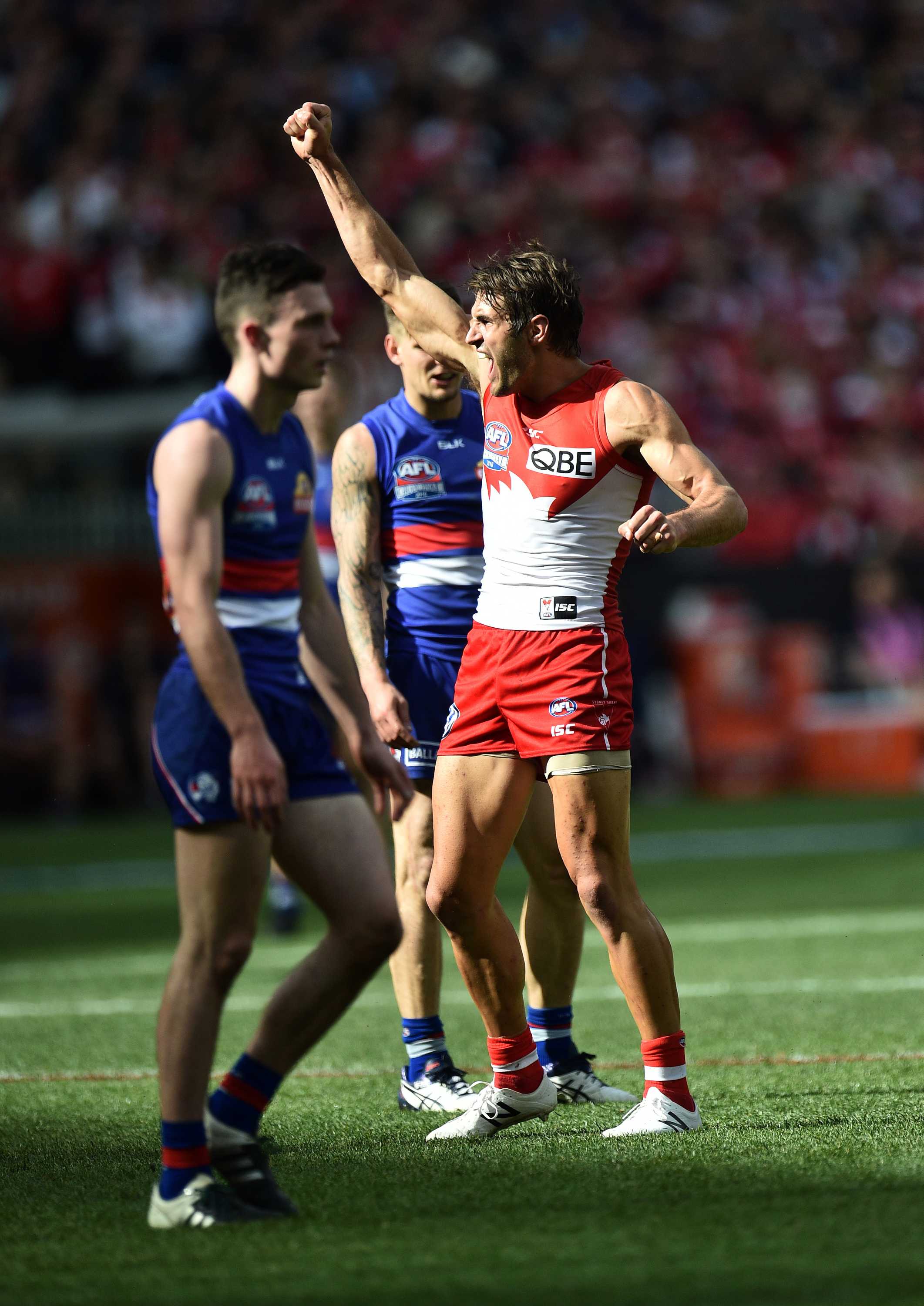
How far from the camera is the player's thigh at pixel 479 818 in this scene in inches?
212

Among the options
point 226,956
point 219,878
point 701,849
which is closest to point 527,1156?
point 226,956

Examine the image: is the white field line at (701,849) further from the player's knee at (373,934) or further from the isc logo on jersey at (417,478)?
the player's knee at (373,934)

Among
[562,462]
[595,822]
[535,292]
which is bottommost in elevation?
[595,822]

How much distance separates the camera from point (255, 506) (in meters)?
4.55

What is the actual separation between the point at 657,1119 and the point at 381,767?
52.6 inches

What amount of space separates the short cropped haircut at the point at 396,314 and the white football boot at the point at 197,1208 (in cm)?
302

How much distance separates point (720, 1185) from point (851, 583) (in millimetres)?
13446

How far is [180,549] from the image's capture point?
14.2 ft

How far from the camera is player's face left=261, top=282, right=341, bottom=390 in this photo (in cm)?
465

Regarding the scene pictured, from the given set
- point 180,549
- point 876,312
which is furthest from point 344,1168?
point 876,312

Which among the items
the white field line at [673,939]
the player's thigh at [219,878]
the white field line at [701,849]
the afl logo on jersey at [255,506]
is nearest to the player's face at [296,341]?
the afl logo on jersey at [255,506]

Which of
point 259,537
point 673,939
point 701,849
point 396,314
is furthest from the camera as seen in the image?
point 701,849

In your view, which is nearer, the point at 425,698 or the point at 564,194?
the point at 425,698

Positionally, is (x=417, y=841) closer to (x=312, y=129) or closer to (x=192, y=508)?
(x=192, y=508)
